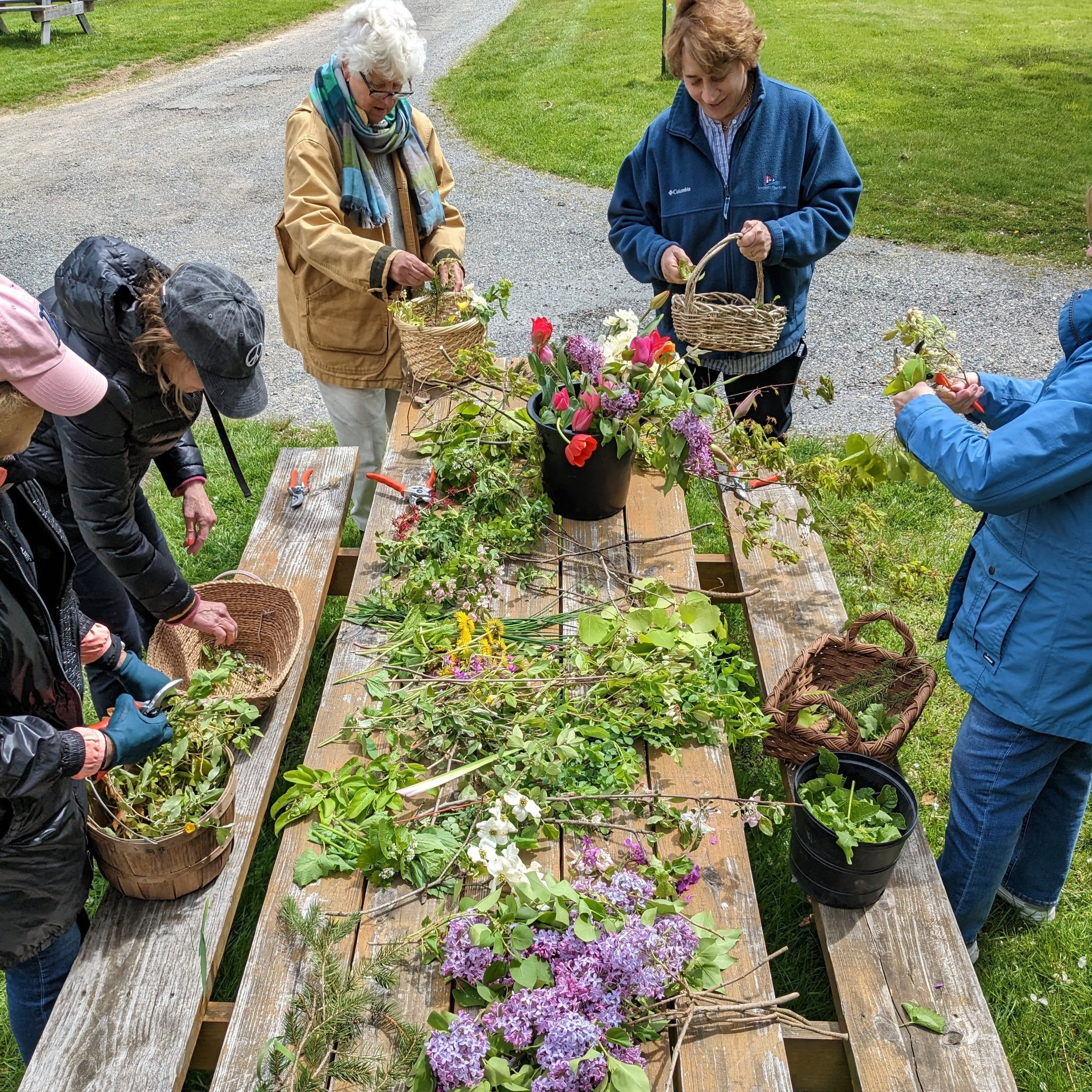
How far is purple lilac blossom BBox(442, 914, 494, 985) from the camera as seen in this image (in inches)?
67.5

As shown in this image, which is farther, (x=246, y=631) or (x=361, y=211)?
(x=361, y=211)

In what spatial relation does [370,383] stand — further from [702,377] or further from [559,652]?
[559,652]

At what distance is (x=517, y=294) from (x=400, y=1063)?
19.7ft

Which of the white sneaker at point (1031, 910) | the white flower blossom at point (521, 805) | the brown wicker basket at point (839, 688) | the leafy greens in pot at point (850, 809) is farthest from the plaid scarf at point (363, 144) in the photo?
the white sneaker at point (1031, 910)

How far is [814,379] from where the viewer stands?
233 inches

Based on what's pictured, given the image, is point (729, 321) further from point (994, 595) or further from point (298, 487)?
point (298, 487)

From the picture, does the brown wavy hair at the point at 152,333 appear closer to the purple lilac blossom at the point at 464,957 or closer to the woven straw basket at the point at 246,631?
the woven straw basket at the point at 246,631

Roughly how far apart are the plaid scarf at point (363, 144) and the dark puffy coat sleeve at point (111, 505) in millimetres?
1391

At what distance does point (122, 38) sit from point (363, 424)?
43.2ft

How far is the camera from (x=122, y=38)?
13.9 m

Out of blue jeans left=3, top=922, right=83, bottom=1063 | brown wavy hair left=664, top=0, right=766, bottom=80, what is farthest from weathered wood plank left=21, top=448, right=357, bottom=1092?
brown wavy hair left=664, top=0, right=766, bottom=80

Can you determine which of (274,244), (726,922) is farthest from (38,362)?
(274,244)

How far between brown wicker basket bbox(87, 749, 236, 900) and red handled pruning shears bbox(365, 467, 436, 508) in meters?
1.08

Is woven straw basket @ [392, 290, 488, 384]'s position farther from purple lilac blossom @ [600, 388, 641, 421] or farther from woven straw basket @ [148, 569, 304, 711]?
woven straw basket @ [148, 569, 304, 711]
